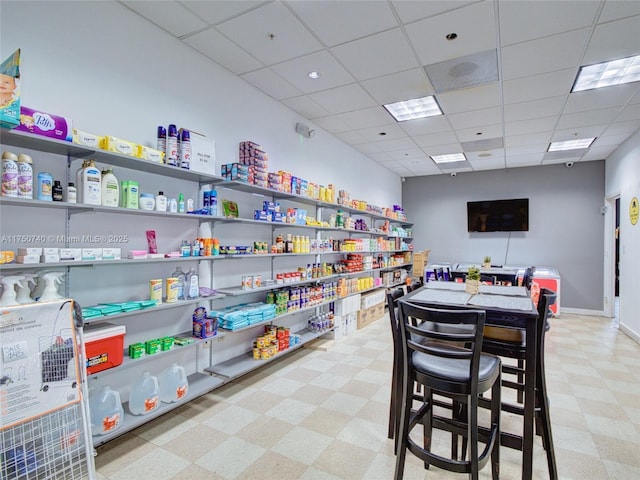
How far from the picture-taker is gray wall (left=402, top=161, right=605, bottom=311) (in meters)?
7.02

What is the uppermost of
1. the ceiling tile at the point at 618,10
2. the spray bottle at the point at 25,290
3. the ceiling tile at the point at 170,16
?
the ceiling tile at the point at 170,16

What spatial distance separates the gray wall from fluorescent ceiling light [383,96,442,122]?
4.20 metres

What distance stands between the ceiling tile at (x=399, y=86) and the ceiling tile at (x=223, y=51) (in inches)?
51.7

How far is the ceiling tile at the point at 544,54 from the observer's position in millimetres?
2891

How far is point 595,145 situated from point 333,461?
6.82m

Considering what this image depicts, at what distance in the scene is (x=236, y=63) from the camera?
3.39 meters

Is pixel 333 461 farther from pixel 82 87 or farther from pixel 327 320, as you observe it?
pixel 82 87

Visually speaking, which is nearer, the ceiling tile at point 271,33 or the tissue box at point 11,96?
the tissue box at point 11,96

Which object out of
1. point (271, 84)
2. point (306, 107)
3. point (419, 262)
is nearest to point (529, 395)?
point (271, 84)

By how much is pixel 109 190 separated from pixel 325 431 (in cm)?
237

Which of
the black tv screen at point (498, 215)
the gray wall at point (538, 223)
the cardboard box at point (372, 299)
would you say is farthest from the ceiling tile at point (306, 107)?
the black tv screen at point (498, 215)

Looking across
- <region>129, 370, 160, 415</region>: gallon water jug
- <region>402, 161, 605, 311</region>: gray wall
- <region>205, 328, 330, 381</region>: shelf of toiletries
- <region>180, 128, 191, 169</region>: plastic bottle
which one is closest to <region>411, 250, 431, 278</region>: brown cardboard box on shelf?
<region>402, 161, 605, 311</region>: gray wall

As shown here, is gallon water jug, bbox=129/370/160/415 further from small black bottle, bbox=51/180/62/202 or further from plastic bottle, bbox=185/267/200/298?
small black bottle, bbox=51/180/62/202

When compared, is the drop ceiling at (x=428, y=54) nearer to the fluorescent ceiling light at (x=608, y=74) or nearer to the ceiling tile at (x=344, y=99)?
the ceiling tile at (x=344, y=99)
